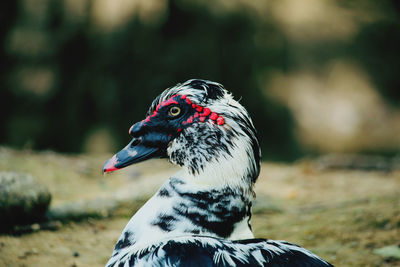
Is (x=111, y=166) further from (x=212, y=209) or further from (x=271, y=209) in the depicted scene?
→ (x=271, y=209)

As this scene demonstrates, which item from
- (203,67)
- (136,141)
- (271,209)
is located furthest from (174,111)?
(203,67)

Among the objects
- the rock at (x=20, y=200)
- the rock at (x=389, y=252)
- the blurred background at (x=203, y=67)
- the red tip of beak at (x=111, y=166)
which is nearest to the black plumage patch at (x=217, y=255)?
the red tip of beak at (x=111, y=166)

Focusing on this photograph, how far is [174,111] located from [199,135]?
16 cm

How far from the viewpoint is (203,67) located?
343 inches

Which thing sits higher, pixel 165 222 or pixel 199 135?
pixel 199 135

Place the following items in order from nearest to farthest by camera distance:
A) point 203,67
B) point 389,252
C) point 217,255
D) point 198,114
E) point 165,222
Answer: point 217,255
point 165,222
point 198,114
point 389,252
point 203,67

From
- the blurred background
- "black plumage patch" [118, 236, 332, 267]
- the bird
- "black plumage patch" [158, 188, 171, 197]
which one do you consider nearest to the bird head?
the bird

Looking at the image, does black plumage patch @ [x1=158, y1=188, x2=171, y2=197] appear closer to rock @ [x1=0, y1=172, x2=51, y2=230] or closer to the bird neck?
the bird neck

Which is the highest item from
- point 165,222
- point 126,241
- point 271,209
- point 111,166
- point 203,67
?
point 111,166

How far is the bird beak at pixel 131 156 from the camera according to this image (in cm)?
196

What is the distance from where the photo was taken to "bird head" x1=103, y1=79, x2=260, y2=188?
71.5 inches

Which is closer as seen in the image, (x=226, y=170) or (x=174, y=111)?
(x=226, y=170)

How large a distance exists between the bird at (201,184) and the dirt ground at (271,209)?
1046 millimetres

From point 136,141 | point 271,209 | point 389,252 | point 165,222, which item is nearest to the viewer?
point 165,222
